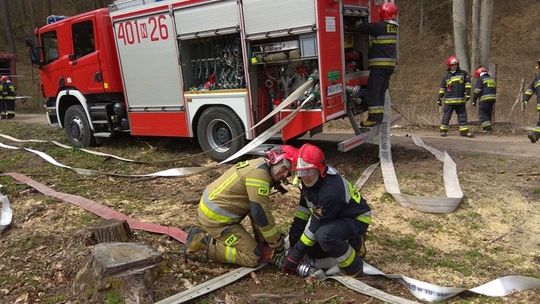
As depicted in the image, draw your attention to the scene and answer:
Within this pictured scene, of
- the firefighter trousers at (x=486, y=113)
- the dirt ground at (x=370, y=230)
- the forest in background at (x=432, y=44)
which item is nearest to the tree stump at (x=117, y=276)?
the dirt ground at (x=370, y=230)

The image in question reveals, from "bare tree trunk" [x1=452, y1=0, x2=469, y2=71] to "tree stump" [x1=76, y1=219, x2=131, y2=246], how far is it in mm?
11132

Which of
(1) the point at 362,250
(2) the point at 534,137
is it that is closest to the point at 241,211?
(1) the point at 362,250

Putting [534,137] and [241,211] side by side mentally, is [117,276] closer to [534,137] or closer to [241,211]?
[241,211]

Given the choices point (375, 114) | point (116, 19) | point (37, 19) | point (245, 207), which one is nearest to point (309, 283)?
point (245, 207)

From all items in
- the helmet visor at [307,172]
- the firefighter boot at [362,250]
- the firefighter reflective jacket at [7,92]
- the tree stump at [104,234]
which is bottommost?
the firefighter boot at [362,250]

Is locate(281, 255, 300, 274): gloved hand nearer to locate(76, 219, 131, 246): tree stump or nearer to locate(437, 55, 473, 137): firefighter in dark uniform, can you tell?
locate(76, 219, 131, 246): tree stump

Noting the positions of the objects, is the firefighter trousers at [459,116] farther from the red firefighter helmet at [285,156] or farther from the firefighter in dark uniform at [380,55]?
the red firefighter helmet at [285,156]

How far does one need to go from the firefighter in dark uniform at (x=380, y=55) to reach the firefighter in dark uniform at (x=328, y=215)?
340 cm

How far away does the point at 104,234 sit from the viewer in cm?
412

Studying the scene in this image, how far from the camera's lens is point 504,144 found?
848cm

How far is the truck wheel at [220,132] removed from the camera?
24.2 feet

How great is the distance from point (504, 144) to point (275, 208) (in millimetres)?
5007

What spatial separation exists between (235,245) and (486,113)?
7.83m

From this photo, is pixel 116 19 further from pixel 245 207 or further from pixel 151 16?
pixel 245 207
